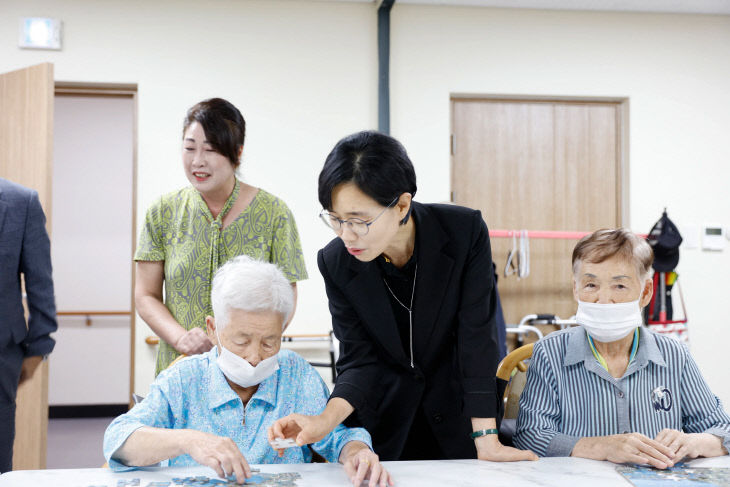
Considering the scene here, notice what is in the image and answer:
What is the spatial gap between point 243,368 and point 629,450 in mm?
881

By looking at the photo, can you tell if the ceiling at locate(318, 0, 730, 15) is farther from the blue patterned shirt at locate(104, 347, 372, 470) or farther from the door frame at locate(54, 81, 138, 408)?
the blue patterned shirt at locate(104, 347, 372, 470)

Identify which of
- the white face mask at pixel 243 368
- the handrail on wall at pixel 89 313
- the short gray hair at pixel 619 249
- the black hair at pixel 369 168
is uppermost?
the black hair at pixel 369 168

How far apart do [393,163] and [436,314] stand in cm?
43

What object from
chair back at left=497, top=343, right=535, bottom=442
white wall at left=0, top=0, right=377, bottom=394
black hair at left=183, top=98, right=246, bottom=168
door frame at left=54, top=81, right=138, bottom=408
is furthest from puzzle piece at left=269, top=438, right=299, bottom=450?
door frame at left=54, top=81, right=138, bottom=408

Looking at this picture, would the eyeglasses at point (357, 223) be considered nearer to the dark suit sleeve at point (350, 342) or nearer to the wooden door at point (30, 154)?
the dark suit sleeve at point (350, 342)

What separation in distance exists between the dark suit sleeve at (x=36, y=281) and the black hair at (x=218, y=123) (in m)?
0.61

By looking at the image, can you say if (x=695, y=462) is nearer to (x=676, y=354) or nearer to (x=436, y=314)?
(x=676, y=354)

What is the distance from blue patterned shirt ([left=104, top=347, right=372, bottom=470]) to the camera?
1444mm

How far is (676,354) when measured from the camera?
161 centimetres

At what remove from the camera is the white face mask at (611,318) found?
1582 mm

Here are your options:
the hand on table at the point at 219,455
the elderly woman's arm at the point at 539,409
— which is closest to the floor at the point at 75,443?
the hand on table at the point at 219,455

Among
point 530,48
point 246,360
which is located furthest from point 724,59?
point 246,360

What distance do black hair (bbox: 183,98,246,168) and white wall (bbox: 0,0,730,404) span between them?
79.4 inches

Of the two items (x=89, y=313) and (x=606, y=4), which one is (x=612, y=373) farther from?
(x=89, y=313)
